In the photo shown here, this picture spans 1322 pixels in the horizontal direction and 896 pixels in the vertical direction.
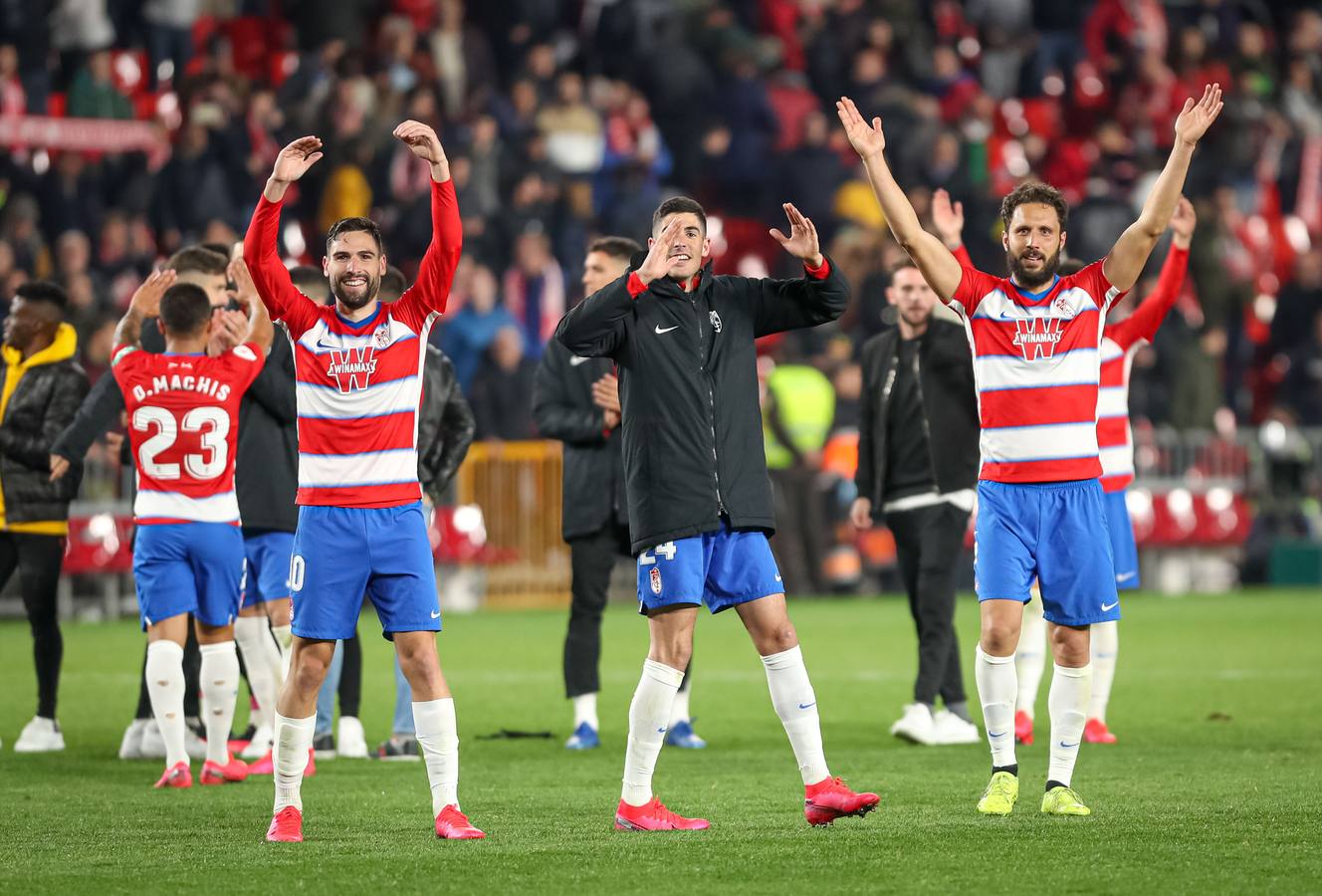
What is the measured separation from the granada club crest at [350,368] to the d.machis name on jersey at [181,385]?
175 cm

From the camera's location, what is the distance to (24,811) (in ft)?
26.2

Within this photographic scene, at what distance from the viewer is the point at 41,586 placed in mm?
10758

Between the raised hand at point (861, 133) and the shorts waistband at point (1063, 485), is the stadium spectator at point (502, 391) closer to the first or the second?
the raised hand at point (861, 133)

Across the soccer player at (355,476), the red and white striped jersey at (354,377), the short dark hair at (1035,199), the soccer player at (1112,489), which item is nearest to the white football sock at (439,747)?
the soccer player at (355,476)

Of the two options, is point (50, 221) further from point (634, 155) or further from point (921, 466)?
point (921, 466)

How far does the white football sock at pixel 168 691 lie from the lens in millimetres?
8742

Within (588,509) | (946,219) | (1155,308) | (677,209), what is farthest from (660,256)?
(1155,308)

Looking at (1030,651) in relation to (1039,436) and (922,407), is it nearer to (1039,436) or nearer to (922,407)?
(922,407)

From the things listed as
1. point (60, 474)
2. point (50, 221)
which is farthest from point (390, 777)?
point (50, 221)

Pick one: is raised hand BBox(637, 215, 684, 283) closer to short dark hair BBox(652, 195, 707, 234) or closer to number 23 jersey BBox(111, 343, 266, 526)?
short dark hair BBox(652, 195, 707, 234)

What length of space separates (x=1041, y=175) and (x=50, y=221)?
12.0 m

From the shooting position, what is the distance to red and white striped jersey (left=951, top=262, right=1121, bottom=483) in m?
7.66

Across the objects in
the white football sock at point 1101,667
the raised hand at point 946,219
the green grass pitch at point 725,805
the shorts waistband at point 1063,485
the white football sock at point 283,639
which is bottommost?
the green grass pitch at point 725,805

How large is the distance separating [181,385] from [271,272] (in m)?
1.78
